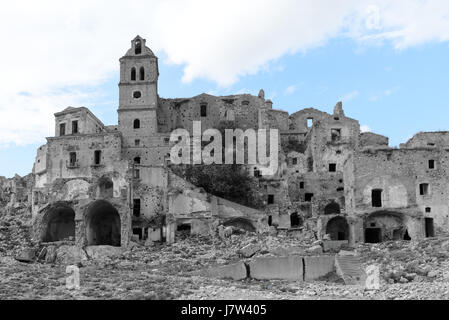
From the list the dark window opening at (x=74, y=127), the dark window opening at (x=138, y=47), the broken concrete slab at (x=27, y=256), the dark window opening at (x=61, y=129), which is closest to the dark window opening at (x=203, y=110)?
the dark window opening at (x=138, y=47)

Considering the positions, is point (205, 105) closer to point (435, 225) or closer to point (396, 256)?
point (435, 225)

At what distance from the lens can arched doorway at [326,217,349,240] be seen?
50406mm

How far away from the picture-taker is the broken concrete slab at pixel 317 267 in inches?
1405

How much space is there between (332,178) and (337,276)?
79.0 feet

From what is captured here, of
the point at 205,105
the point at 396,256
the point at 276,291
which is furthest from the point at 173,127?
the point at 276,291

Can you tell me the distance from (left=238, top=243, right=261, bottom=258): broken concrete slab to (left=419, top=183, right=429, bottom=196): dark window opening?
600 inches

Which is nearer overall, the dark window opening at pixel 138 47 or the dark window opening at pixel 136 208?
the dark window opening at pixel 136 208

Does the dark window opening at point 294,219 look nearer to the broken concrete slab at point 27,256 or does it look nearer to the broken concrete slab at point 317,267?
the broken concrete slab at point 317,267

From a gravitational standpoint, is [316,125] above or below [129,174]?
above

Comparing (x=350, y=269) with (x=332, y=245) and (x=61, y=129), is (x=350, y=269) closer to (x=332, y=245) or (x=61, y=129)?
(x=332, y=245)

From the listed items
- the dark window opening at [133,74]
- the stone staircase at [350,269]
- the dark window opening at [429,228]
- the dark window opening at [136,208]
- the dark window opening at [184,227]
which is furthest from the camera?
the dark window opening at [133,74]

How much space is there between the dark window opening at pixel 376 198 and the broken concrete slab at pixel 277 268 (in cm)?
1494

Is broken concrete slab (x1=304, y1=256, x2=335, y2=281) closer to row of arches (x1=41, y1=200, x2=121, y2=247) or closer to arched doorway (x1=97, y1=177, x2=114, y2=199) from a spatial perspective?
row of arches (x1=41, y1=200, x2=121, y2=247)

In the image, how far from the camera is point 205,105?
74.0m
